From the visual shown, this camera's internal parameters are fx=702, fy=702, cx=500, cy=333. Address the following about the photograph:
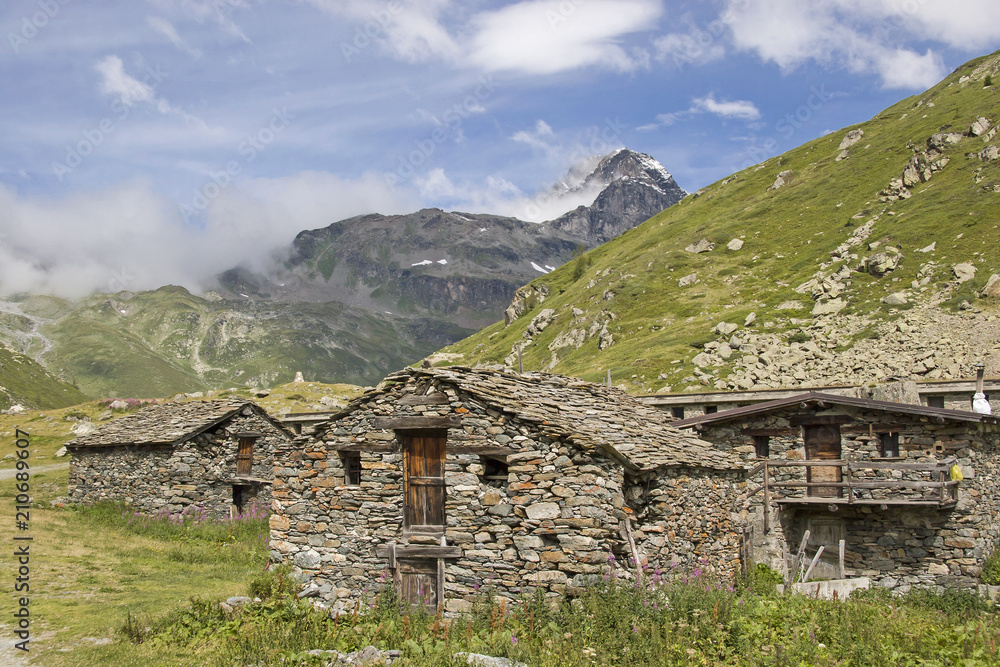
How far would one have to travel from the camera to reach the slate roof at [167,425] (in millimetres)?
29797

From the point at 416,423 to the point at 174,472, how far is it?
17.6m

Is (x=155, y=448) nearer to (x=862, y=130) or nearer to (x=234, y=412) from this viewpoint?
(x=234, y=412)

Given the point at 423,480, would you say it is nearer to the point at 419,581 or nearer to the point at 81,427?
the point at 419,581

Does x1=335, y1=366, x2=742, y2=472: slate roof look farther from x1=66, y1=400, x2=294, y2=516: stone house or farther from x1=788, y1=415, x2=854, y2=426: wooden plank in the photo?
x1=66, y1=400, x2=294, y2=516: stone house

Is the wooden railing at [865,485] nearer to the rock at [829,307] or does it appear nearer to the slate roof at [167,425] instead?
the slate roof at [167,425]

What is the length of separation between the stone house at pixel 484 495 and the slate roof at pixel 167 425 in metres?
13.7

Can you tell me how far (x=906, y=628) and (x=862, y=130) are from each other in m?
161

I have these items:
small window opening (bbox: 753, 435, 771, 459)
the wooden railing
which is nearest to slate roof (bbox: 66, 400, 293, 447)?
small window opening (bbox: 753, 435, 771, 459)

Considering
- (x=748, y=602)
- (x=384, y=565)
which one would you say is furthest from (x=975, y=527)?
(x=384, y=565)

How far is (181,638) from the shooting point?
13344 millimetres

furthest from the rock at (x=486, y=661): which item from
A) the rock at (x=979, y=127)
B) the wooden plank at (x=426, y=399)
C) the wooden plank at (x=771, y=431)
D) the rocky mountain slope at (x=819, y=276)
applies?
the rock at (x=979, y=127)

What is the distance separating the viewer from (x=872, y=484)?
25.1 m

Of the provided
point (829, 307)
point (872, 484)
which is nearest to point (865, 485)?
point (872, 484)

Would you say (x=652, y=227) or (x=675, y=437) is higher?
(x=652, y=227)
